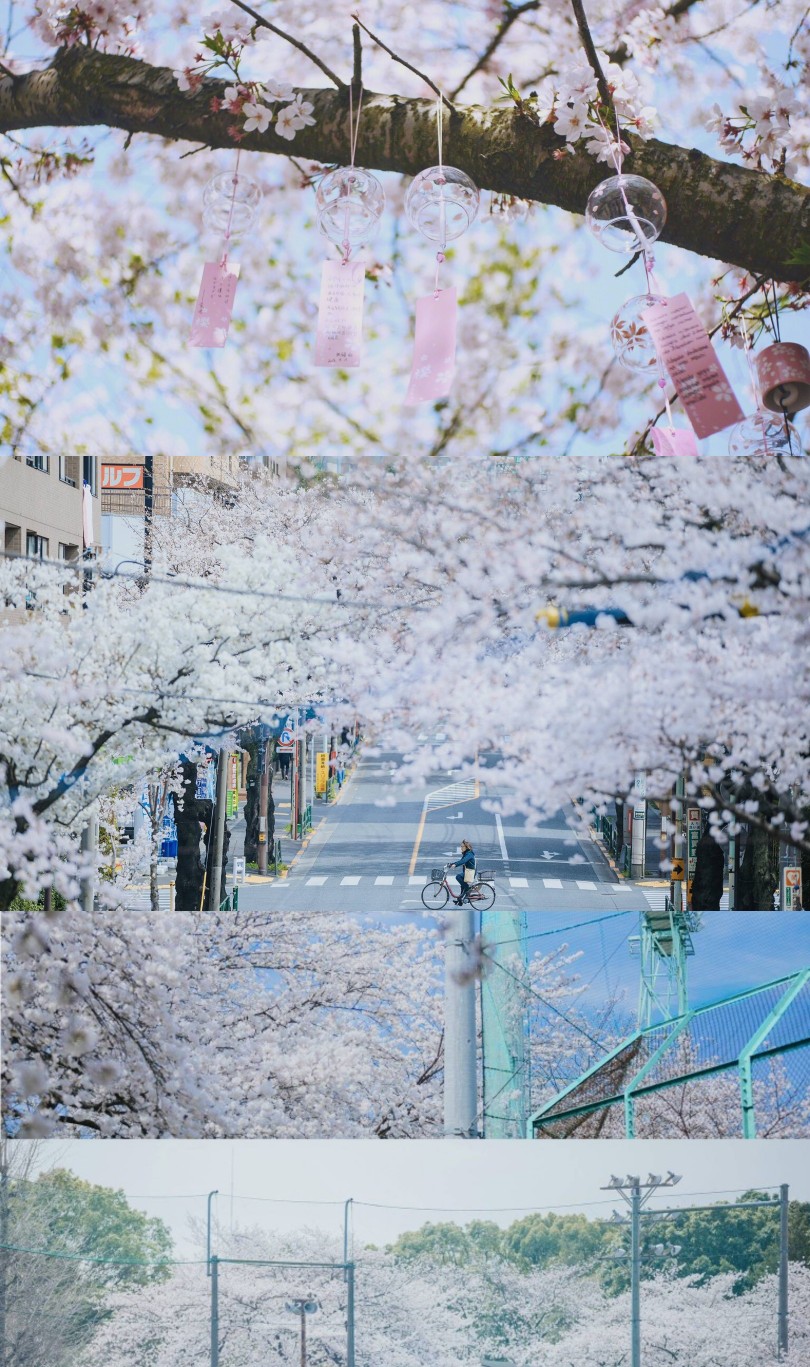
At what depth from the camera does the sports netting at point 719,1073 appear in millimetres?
2598

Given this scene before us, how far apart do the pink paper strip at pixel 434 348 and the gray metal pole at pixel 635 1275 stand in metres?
1.89

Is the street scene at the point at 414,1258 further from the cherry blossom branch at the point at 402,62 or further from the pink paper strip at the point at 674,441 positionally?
the cherry blossom branch at the point at 402,62

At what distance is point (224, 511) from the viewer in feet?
8.91

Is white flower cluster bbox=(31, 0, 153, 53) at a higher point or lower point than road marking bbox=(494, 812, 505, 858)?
higher

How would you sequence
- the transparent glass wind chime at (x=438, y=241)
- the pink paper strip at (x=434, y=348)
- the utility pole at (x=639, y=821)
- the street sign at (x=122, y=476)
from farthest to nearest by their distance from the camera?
the street sign at (x=122, y=476), the pink paper strip at (x=434, y=348), the transparent glass wind chime at (x=438, y=241), the utility pole at (x=639, y=821)

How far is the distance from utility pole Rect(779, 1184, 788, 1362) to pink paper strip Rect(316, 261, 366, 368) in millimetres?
2188

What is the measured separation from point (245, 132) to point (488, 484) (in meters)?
1.00

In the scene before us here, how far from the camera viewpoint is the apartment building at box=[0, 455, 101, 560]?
108 inches

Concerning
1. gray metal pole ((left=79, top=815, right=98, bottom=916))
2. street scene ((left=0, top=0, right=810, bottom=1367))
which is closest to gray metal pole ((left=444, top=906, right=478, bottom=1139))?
street scene ((left=0, top=0, right=810, bottom=1367))

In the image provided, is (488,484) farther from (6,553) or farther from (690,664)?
(6,553)

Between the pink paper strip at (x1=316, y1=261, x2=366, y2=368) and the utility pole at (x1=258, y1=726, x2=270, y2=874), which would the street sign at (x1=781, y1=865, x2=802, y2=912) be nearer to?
the utility pole at (x1=258, y1=726, x2=270, y2=874)

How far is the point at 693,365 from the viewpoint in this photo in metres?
2.59

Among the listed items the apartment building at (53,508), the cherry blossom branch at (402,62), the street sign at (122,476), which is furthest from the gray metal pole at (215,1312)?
the cherry blossom branch at (402,62)

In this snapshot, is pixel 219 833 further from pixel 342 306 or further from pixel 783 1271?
pixel 783 1271
